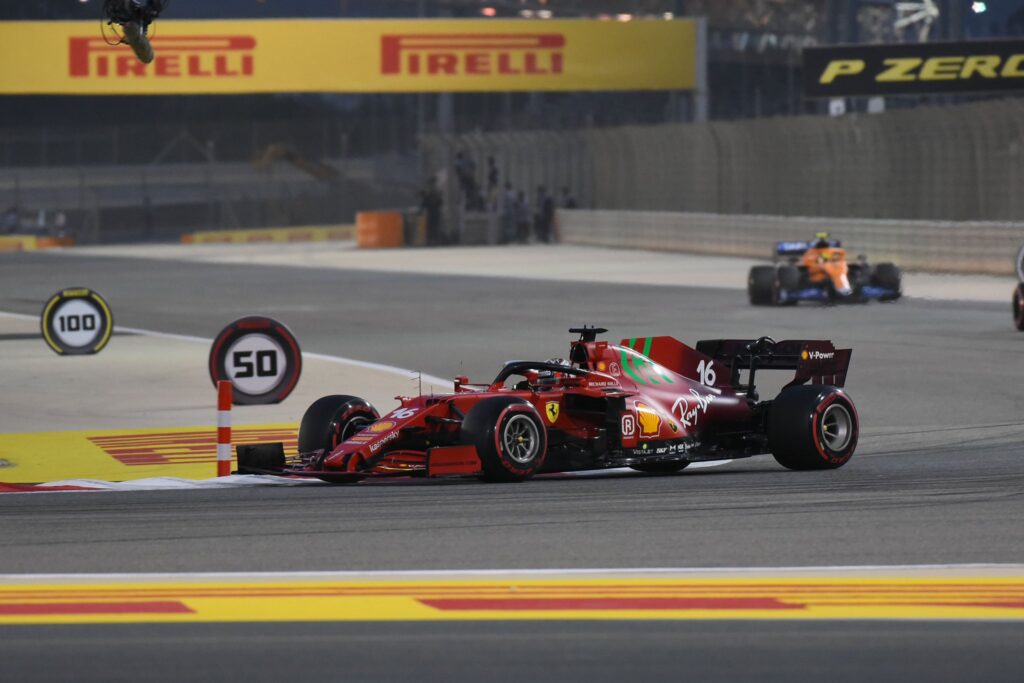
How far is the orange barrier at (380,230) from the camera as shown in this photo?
52.4m

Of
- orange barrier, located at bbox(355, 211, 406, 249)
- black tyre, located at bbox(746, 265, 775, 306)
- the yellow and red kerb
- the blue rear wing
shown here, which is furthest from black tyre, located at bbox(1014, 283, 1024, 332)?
orange barrier, located at bbox(355, 211, 406, 249)

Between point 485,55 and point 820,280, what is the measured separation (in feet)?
79.8

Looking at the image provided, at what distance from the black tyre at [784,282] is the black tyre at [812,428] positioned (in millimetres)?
15172

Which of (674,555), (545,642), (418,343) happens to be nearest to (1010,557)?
A: (674,555)

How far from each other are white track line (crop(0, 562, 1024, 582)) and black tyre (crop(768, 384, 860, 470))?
3159mm

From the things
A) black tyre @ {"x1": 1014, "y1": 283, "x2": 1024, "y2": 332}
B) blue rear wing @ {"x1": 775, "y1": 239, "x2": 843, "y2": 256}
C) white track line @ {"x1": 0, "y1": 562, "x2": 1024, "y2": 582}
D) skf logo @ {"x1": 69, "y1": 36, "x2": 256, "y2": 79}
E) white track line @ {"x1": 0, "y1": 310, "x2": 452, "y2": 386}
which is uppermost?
skf logo @ {"x1": 69, "y1": 36, "x2": 256, "y2": 79}

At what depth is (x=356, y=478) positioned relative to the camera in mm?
10609

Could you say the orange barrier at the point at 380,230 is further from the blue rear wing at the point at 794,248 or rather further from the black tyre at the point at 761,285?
the black tyre at the point at 761,285

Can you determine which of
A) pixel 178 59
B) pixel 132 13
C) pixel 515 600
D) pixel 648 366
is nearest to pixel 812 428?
pixel 648 366

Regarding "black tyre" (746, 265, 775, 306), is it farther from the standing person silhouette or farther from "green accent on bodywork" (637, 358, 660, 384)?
"green accent on bodywork" (637, 358, 660, 384)

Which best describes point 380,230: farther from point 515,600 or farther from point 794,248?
point 515,600

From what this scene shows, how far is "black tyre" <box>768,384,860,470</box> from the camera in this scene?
11.0m

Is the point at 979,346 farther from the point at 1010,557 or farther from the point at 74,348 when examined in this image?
the point at 1010,557

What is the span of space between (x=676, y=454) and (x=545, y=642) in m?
4.82
